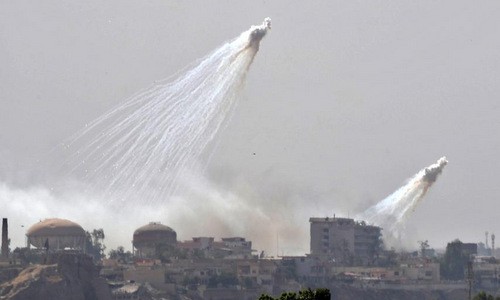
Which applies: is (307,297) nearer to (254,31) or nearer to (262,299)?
(262,299)

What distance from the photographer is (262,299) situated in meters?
116

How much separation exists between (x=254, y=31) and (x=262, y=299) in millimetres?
64771

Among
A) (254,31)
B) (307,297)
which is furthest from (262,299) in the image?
(254,31)

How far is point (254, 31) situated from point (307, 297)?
65788 mm

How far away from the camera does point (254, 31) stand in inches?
6993

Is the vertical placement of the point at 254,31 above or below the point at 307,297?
above

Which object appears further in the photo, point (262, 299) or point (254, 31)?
point (254, 31)

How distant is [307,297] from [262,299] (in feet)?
9.64

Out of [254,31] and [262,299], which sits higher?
[254,31]

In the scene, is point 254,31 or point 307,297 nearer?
point 307,297
